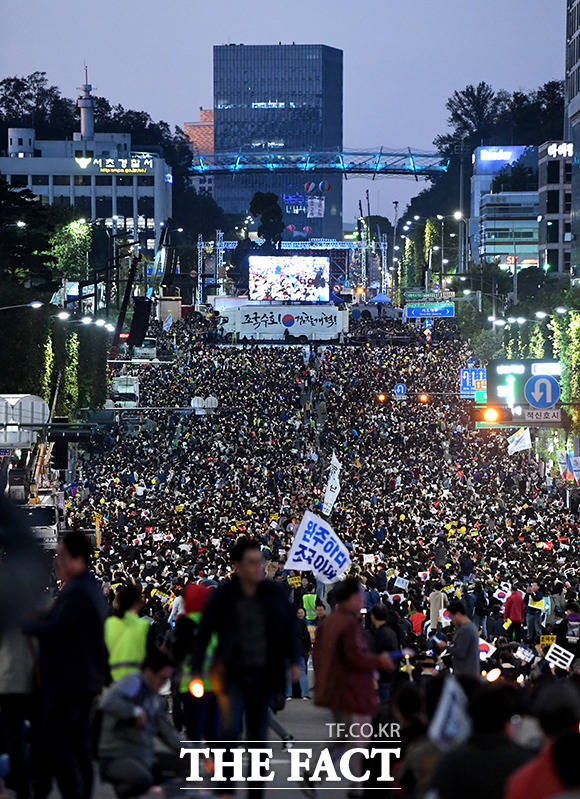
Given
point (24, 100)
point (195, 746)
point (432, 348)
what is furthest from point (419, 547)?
point (24, 100)

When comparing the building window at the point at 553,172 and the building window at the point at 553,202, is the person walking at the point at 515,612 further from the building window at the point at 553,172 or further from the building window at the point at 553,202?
the building window at the point at 553,172

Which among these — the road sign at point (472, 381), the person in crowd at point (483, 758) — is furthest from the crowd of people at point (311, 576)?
the road sign at point (472, 381)

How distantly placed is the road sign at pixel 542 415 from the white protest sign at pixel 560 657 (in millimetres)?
24016

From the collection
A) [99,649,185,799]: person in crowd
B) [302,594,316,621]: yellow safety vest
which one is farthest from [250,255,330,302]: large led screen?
[99,649,185,799]: person in crowd

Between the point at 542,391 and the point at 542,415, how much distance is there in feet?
2.04

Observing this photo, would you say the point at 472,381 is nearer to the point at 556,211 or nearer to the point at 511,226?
the point at 556,211

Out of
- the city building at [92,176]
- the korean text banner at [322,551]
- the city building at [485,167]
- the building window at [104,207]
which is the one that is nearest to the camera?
the korean text banner at [322,551]

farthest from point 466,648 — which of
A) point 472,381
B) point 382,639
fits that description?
point 472,381

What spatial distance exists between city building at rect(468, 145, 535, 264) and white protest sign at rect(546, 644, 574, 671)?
142532 millimetres

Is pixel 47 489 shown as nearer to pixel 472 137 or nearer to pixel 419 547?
pixel 419 547

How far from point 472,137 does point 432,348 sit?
101478 millimetres

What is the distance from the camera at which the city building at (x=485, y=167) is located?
15938 cm

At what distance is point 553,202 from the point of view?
4889 inches

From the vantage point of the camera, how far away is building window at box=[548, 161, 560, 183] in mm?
123812
